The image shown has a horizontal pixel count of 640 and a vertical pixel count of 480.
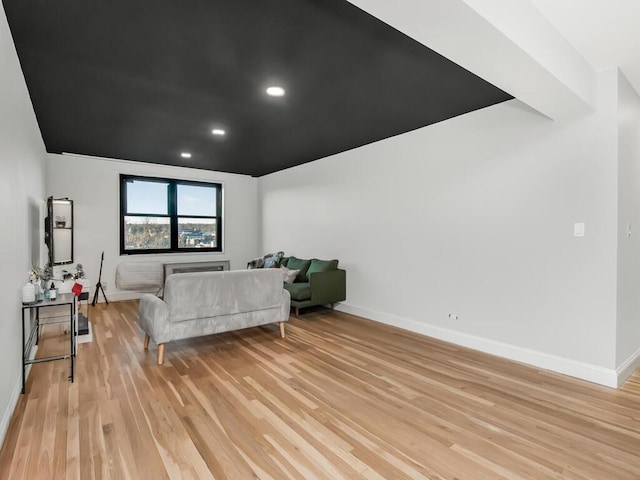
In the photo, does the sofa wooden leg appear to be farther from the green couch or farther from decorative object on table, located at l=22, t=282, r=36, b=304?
the green couch

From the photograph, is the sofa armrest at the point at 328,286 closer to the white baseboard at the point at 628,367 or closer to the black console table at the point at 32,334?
the black console table at the point at 32,334

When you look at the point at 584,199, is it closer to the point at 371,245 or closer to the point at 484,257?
the point at 484,257

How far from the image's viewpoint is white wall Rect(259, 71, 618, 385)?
2875 millimetres

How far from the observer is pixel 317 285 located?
16.6 feet

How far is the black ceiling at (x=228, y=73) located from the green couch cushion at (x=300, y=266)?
1.94 m

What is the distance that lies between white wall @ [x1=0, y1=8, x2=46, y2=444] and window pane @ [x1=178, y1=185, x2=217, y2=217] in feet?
12.2

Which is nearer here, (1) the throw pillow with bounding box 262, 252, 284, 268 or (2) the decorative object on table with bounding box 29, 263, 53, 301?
(2) the decorative object on table with bounding box 29, 263, 53, 301

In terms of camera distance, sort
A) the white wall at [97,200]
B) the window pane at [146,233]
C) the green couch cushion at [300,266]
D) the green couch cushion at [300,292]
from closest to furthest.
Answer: the green couch cushion at [300,292] < the green couch cushion at [300,266] < the white wall at [97,200] < the window pane at [146,233]

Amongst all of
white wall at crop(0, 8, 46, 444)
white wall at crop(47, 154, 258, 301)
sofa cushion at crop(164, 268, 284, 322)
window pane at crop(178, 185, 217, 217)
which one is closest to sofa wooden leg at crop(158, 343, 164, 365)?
sofa cushion at crop(164, 268, 284, 322)

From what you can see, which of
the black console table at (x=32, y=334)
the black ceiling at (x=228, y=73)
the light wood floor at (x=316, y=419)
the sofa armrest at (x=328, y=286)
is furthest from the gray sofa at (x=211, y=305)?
the black ceiling at (x=228, y=73)

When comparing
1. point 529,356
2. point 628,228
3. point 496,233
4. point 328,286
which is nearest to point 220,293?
point 328,286

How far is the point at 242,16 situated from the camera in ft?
6.89

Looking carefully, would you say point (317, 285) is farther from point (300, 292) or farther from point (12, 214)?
point (12, 214)

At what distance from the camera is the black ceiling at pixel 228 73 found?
2107 millimetres
